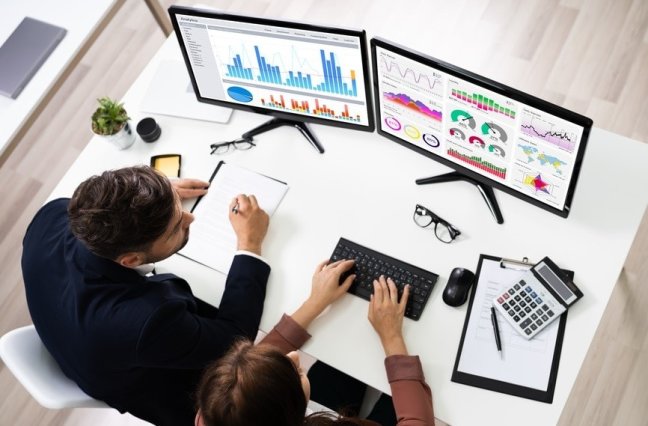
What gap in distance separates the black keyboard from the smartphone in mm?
614

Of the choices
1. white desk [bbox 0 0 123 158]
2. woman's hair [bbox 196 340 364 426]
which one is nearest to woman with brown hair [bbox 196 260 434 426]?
woman's hair [bbox 196 340 364 426]

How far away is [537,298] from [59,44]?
2.01 metres

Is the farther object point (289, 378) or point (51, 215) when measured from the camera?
point (51, 215)

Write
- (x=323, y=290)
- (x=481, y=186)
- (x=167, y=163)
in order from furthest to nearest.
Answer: (x=167, y=163) < (x=481, y=186) < (x=323, y=290)

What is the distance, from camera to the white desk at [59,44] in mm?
2342

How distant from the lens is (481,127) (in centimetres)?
157

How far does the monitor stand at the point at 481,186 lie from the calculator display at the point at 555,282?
0.64 feet

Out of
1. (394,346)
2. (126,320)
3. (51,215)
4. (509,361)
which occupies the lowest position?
(126,320)

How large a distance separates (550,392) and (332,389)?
634 mm

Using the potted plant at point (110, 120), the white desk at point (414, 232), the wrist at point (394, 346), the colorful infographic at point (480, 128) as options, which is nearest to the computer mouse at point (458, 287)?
the white desk at point (414, 232)

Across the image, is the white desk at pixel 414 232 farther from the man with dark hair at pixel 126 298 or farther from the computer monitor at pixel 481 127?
the man with dark hair at pixel 126 298

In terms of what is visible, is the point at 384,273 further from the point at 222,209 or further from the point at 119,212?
the point at 119,212

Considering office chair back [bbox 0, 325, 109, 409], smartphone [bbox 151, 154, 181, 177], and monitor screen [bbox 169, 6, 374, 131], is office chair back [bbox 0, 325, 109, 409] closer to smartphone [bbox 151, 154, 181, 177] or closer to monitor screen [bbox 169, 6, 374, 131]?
smartphone [bbox 151, 154, 181, 177]

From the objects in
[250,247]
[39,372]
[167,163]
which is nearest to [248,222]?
[250,247]
